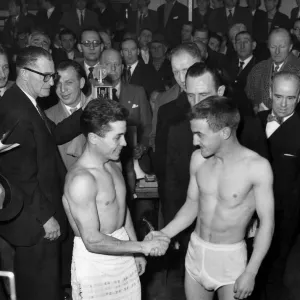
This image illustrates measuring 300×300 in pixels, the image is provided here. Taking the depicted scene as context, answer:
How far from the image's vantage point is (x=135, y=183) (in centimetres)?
478

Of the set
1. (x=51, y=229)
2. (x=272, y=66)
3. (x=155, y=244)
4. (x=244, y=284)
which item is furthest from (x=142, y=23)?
(x=244, y=284)

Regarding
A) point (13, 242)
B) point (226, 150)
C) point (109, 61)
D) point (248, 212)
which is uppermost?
point (109, 61)

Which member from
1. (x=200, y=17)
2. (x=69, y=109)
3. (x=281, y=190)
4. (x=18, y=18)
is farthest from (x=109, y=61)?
(x=18, y=18)

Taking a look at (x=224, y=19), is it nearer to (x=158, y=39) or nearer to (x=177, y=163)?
(x=158, y=39)

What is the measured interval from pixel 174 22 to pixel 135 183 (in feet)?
16.8

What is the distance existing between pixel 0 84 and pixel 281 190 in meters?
2.61

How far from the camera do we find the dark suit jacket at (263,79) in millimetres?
6121

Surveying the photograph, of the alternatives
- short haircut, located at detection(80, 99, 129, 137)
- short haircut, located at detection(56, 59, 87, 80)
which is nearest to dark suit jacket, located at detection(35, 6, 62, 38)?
short haircut, located at detection(56, 59, 87, 80)

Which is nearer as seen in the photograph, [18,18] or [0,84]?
[0,84]

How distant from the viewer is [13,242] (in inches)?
144

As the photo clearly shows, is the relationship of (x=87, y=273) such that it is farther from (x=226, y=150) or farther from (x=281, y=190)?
(x=281, y=190)

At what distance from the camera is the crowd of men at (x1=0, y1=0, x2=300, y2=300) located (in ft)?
9.54

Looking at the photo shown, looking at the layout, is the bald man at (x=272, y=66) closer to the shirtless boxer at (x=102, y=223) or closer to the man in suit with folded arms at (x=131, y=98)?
the man in suit with folded arms at (x=131, y=98)

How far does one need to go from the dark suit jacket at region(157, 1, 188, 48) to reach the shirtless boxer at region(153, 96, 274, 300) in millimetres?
6095
